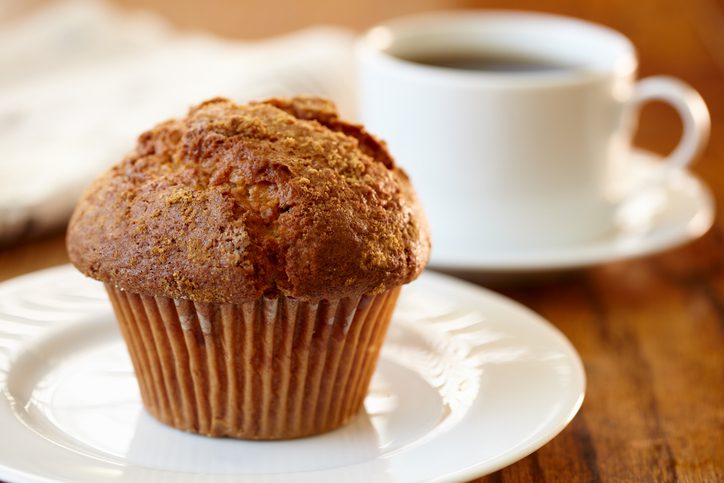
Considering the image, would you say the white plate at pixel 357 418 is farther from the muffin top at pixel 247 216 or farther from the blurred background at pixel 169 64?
the blurred background at pixel 169 64

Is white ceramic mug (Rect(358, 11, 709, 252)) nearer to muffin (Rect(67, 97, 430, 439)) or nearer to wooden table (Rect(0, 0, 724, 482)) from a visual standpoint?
wooden table (Rect(0, 0, 724, 482))

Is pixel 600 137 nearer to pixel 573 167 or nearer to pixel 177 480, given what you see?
pixel 573 167

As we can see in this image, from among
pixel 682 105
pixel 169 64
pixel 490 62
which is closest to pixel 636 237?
pixel 682 105

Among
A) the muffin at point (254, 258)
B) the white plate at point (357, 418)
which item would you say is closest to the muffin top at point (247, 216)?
the muffin at point (254, 258)

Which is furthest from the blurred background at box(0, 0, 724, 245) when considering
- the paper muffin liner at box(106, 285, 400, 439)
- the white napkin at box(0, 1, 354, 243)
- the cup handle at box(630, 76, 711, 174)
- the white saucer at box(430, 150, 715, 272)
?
the paper muffin liner at box(106, 285, 400, 439)

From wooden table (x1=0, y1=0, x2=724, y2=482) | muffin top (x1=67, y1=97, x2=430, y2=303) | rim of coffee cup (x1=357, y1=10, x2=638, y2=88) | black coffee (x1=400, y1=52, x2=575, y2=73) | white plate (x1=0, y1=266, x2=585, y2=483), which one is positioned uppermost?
muffin top (x1=67, y1=97, x2=430, y2=303)

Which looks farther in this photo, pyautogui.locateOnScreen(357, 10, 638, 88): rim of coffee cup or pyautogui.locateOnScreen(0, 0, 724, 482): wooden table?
pyautogui.locateOnScreen(357, 10, 638, 88): rim of coffee cup

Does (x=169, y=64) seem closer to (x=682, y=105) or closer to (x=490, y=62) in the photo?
(x=490, y=62)
